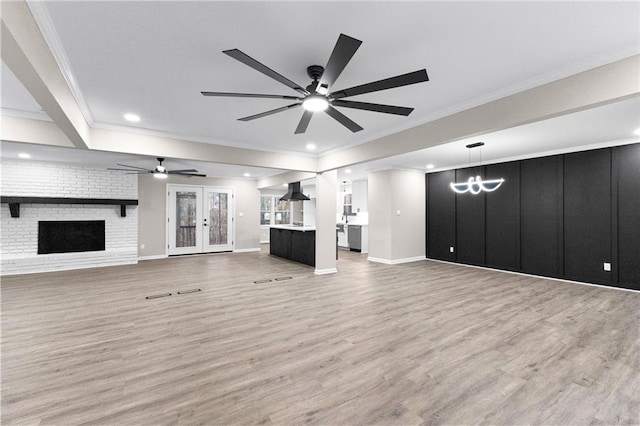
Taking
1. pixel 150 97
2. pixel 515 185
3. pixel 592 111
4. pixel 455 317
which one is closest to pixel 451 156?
pixel 515 185

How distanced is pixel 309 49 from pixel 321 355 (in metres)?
2.69

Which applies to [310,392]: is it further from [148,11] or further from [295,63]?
[148,11]

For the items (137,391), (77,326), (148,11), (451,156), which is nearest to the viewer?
(148,11)

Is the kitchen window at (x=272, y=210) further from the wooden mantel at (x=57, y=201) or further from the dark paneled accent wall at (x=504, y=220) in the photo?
the dark paneled accent wall at (x=504, y=220)

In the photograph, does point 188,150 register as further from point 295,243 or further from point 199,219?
point 199,219

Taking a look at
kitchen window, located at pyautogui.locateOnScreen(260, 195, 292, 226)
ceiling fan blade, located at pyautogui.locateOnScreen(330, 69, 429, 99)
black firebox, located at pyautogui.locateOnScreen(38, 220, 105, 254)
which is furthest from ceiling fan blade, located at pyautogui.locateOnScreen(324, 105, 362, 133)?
kitchen window, located at pyautogui.locateOnScreen(260, 195, 292, 226)

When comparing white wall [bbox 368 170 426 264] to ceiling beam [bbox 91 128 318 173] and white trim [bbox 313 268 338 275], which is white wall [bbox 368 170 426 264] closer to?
white trim [bbox 313 268 338 275]

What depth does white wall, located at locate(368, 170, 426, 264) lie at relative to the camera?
7.29m

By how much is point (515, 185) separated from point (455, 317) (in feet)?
13.9

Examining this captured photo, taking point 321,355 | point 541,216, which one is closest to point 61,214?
point 321,355

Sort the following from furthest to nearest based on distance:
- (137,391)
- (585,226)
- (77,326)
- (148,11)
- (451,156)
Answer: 1. (451,156)
2. (585,226)
3. (77,326)
4. (137,391)
5. (148,11)

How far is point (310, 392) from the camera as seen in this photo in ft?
6.89

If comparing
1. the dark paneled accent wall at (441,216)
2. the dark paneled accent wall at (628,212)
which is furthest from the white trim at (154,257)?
the dark paneled accent wall at (628,212)

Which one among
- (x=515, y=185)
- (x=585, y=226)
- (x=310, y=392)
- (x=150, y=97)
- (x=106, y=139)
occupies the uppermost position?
(x=150, y=97)
